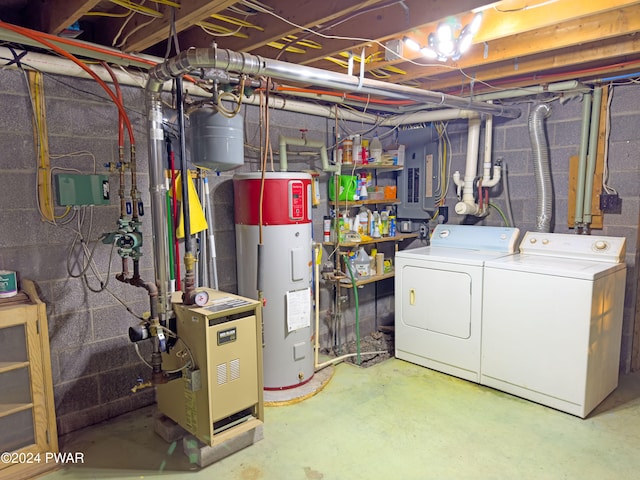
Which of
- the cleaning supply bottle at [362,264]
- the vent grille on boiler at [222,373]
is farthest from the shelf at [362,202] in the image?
the vent grille on boiler at [222,373]

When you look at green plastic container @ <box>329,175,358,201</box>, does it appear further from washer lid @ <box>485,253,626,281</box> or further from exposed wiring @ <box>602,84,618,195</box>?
exposed wiring @ <box>602,84,618,195</box>

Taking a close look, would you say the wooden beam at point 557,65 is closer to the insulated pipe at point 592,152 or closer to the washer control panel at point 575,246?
the insulated pipe at point 592,152

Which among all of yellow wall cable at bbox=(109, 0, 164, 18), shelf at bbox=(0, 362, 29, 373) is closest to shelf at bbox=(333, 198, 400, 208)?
yellow wall cable at bbox=(109, 0, 164, 18)

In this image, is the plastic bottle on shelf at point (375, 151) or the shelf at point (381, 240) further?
the plastic bottle on shelf at point (375, 151)

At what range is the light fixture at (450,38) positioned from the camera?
7.23 ft

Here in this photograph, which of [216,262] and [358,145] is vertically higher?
[358,145]

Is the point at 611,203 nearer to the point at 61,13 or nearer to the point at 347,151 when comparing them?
the point at 347,151

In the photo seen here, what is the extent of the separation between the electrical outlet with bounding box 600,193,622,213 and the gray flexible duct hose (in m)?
0.35

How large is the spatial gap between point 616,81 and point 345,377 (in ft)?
9.58

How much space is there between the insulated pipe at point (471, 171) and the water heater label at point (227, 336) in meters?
2.27

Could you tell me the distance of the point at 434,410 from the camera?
280 centimetres

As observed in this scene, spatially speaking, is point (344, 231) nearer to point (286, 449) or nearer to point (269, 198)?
point (269, 198)

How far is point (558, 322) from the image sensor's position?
2.71 metres

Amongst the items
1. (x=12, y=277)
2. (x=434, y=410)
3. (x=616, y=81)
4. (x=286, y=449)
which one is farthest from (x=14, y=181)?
(x=616, y=81)
